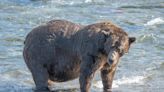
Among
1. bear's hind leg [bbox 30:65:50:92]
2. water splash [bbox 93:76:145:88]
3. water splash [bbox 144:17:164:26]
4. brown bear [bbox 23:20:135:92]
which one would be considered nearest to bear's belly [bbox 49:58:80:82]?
brown bear [bbox 23:20:135:92]

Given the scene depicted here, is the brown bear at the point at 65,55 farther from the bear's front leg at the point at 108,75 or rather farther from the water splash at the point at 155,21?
the water splash at the point at 155,21

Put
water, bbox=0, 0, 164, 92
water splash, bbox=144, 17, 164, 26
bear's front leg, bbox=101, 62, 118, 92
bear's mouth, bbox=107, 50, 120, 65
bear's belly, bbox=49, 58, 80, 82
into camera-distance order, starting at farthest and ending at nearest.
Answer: water splash, bbox=144, 17, 164, 26, water, bbox=0, 0, 164, 92, bear's belly, bbox=49, 58, 80, 82, bear's front leg, bbox=101, 62, 118, 92, bear's mouth, bbox=107, 50, 120, 65

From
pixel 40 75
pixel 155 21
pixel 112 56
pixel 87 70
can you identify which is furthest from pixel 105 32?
pixel 155 21

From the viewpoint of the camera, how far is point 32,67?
10.4 metres

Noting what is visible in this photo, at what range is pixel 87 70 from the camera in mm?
9523

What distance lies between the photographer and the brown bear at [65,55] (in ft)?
31.2

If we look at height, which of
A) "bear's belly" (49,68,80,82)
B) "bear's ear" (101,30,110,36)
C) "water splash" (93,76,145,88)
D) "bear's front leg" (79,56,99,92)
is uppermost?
"bear's ear" (101,30,110,36)

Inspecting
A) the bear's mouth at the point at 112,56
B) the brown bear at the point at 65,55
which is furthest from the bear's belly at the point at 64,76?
the bear's mouth at the point at 112,56

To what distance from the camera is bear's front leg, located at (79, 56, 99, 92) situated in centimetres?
944

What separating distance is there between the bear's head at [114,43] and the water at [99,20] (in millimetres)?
1884

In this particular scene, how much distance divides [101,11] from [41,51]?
9.73 metres

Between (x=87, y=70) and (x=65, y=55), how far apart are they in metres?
0.84

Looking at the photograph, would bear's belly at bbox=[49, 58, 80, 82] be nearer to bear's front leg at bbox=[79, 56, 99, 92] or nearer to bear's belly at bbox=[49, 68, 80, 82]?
bear's belly at bbox=[49, 68, 80, 82]

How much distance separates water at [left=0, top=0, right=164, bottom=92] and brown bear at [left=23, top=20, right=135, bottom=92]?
0.65 metres
